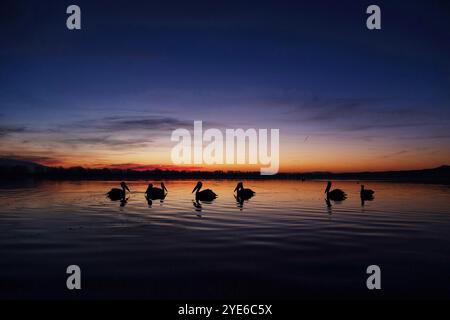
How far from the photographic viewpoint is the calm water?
25.3ft

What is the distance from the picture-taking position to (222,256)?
10.4 m

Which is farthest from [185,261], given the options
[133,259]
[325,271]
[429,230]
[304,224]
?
[429,230]

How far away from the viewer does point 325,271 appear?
887 cm

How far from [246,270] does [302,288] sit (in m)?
1.80

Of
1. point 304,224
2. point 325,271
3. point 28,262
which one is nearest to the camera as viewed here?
point 325,271

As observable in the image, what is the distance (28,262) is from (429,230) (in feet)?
52.0

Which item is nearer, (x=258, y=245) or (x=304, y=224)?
(x=258, y=245)

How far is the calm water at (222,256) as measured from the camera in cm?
772
